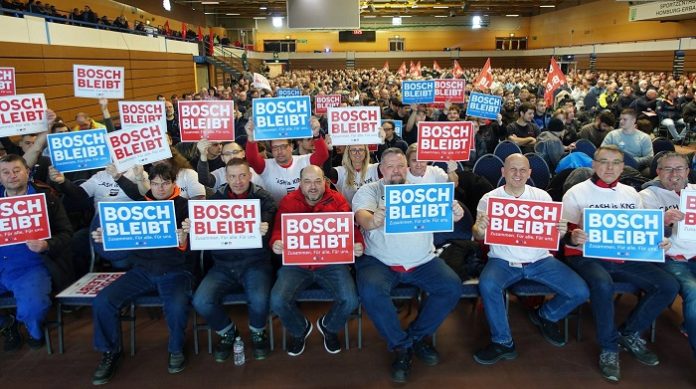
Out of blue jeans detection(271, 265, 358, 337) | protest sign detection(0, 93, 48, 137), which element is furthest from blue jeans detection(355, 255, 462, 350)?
protest sign detection(0, 93, 48, 137)

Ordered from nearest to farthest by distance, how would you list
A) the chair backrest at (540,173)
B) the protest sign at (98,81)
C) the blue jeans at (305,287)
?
the blue jeans at (305,287) → the chair backrest at (540,173) → the protest sign at (98,81)

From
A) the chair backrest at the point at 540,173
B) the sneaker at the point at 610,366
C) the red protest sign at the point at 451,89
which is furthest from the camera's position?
the red protest sign at the point at 451,89

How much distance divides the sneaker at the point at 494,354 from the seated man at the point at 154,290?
90.3 inches

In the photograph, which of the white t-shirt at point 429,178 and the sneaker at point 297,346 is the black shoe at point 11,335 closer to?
the sneaker at point 297,346

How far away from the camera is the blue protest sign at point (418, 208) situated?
3.58 metres

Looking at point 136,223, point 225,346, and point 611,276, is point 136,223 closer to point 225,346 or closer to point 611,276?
point 225,346

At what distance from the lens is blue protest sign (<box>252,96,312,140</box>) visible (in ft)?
16.3

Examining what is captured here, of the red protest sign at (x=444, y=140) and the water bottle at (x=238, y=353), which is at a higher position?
the red protest sign at (x=444, y=140)

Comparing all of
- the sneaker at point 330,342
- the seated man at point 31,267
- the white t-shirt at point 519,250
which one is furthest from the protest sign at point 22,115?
the white t-shirt at point 519,250

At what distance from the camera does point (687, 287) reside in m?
3.71

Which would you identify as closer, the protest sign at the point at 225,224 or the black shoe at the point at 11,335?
the protest sign at the point at 225,224

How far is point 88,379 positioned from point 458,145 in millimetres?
3596

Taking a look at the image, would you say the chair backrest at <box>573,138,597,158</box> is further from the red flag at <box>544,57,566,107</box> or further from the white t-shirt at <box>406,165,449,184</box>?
the red flag at <box>544,57,566,107</box>

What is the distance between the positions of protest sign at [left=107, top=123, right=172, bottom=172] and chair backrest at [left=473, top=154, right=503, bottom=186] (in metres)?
3.50
